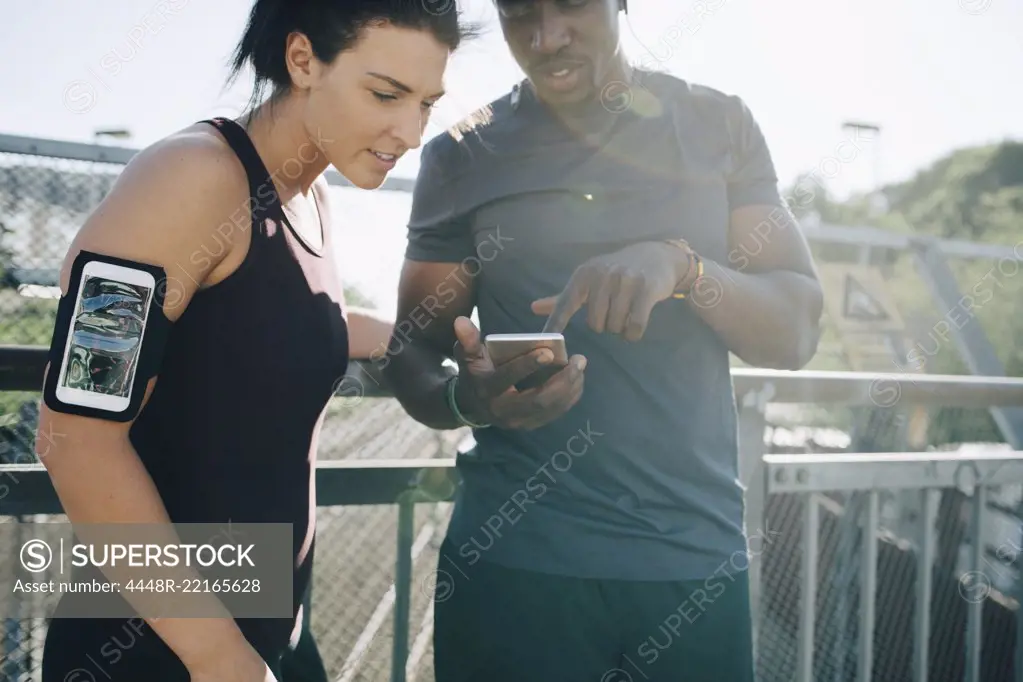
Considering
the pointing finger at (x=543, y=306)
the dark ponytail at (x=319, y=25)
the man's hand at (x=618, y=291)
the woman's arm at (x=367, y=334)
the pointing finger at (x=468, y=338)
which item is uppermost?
the dark ponytail at (x=319, y=25)

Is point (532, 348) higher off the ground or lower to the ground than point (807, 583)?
higher

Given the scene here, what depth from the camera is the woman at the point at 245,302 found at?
113 cm

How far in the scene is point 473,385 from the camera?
1.61m

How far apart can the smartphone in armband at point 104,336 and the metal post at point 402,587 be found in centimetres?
102

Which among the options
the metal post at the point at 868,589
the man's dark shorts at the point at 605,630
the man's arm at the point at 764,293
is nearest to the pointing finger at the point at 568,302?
the man's arm at the point at 764,293

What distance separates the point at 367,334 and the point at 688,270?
80cm

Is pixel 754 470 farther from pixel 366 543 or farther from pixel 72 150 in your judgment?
pixel 72 150

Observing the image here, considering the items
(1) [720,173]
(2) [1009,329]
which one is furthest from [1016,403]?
(2) [1009,329]

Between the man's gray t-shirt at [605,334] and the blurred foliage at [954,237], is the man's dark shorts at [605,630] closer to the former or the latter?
the man's gray t-shirt at [605,334]

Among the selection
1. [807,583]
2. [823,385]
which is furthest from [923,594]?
[823,385]

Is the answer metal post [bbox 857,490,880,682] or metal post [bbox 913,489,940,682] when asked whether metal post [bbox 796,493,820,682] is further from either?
metal post [bbox 913,489,940,682]

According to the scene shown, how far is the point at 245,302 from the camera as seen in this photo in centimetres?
128

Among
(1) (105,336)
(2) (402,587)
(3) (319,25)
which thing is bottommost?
(2) (402,587)

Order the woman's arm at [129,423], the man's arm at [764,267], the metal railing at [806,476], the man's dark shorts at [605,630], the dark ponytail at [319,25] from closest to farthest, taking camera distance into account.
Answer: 1. the woman's arm at [129,423]
2. the dark ponytail at [319,25]
3. the man's dark shorts at [605,630]
4. the man's arm at [764,267]
5. the metal railing at [806,476]
